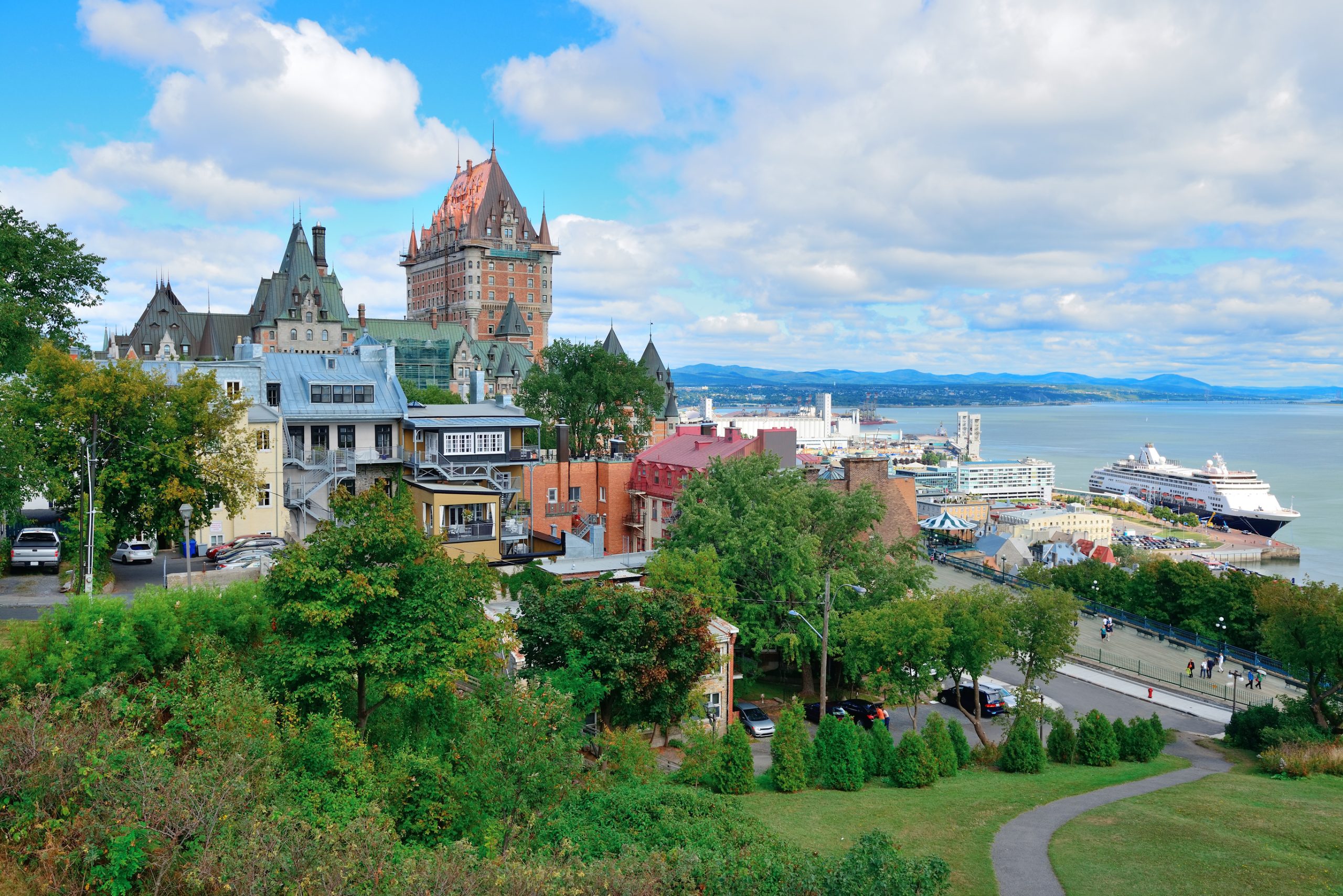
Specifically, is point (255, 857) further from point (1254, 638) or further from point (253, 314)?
point (253, 314)

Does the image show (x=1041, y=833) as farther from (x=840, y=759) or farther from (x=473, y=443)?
(x=473, y=443)

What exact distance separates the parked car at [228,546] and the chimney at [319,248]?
330 feet

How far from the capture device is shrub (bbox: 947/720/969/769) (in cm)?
2688

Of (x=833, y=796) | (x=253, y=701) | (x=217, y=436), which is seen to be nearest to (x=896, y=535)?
(x=833, y=796)

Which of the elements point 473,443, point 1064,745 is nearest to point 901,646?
point 1064,745

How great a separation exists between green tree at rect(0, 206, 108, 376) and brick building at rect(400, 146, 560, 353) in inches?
4635

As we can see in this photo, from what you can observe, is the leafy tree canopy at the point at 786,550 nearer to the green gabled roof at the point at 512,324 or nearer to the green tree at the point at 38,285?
the green tree at the point at 38,285

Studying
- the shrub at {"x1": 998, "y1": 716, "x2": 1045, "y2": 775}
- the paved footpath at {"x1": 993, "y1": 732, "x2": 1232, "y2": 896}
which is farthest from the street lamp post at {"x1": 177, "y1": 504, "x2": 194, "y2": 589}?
the shrub at {"x1": 998, "y1": 716, "x2": 1045, "y2": 775}

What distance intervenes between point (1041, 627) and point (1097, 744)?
448 cm

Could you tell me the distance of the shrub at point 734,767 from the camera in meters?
22.3

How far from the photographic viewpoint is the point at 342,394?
40531mm

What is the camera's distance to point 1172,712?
37.4 meters

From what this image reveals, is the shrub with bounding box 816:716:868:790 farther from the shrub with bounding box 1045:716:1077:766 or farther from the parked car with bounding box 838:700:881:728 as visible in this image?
the shrub with bounding box 1045:716:1077:766

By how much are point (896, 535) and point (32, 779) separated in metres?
42.7
